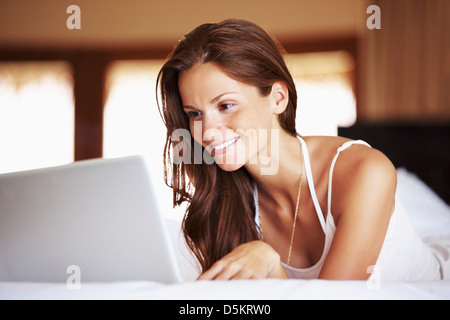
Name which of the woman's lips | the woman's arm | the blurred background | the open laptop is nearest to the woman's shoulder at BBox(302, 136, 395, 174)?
the woman's arm

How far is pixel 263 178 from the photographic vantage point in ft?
4.25

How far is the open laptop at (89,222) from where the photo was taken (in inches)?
26.7

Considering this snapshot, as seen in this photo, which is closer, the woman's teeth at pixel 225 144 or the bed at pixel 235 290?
the bed at pixel 235 290

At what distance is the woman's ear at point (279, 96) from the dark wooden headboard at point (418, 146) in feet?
4.62

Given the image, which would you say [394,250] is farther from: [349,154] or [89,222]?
[89,222]

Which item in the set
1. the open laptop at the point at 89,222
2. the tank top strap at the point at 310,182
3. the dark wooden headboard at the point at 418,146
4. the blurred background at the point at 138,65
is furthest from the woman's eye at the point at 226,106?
the blurred background at the point at 138,65

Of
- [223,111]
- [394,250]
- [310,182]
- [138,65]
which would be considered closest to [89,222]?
[223,111]

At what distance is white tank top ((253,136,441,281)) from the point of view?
1.17m

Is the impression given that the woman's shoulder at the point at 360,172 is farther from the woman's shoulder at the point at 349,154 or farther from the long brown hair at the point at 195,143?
the long brown hair at the point at 195,143

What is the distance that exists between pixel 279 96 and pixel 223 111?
0.19 metres

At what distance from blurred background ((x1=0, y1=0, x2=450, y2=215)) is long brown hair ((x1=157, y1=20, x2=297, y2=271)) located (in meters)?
2.06

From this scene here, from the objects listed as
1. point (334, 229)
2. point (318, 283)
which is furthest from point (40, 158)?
point (318, 283)

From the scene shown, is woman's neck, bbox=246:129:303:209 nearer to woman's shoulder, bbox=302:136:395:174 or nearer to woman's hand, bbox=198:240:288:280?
woman's shoulder, bbox=302:136:395:174

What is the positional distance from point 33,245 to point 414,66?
10.1 feet
